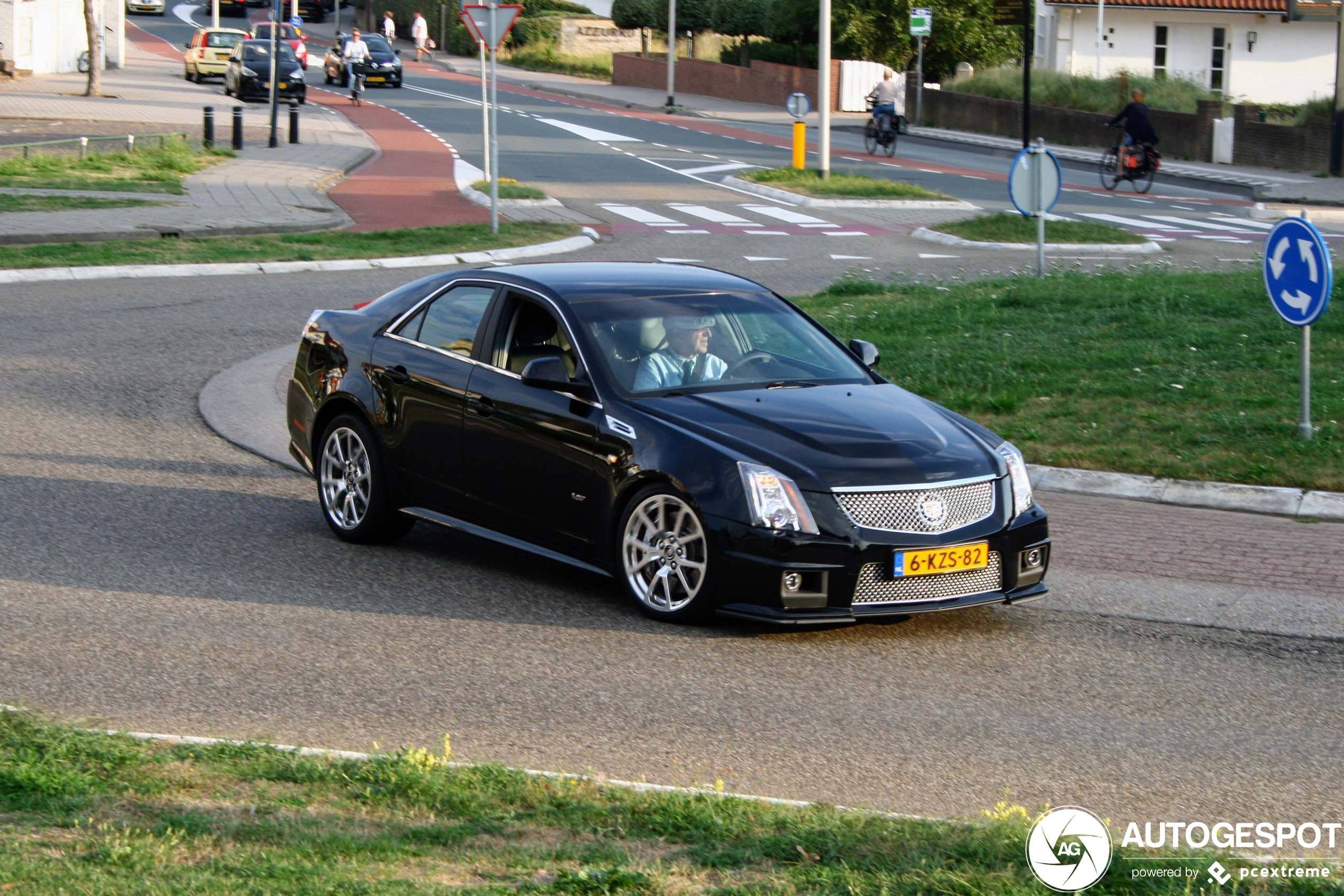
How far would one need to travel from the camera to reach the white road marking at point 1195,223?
27555mm

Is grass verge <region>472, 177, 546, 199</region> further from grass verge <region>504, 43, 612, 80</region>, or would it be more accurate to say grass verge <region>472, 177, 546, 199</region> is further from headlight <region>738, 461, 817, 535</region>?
grass verge <region>504, 43, 612, 80</region>

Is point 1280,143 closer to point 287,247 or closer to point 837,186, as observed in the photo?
point 837,186

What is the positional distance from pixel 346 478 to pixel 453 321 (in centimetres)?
108

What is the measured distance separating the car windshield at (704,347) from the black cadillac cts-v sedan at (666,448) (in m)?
0.01

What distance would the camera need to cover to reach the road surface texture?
5492 millimetres

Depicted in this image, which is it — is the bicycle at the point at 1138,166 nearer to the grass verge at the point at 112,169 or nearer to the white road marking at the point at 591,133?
the white road marking at the point at 591,133

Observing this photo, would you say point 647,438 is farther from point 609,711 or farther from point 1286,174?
point 1286,174

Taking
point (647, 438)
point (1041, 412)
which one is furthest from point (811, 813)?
point (1041, 412)

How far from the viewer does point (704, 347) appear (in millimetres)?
7992

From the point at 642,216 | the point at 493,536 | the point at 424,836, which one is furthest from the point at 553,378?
the point at 642,216

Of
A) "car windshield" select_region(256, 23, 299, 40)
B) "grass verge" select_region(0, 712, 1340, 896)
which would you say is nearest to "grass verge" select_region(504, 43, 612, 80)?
"car windshield" select_region(256, 23, 299, 40)

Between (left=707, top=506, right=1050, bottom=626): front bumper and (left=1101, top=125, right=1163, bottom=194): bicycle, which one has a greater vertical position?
(left=1101, top=125, right=1163, bottom=194): bicycle

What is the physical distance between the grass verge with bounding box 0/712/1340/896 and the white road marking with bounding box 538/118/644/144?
126ft

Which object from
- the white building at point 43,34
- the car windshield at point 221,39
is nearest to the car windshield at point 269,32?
the car windshield at point 221,39
